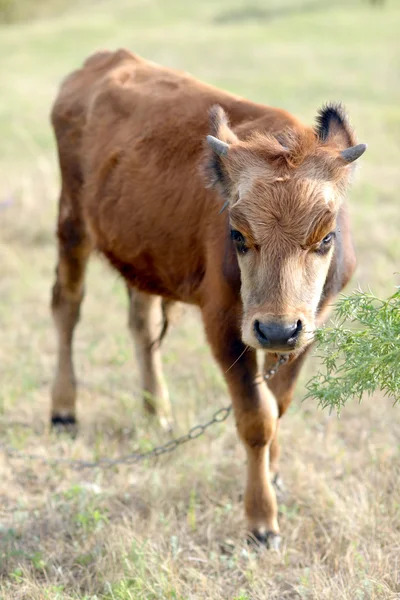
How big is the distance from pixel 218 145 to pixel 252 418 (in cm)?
144

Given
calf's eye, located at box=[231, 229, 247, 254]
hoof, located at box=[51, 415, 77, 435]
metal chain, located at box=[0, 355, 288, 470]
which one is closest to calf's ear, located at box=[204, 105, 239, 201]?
calf's eye, located at box=[231, 229, 247, 254]

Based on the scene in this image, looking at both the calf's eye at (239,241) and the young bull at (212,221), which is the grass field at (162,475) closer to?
the young bull at (212,221)

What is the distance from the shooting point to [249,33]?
108 feet

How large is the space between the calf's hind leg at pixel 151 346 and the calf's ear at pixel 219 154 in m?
1.78

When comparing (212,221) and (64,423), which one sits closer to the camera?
(212,221)

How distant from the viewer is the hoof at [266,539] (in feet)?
13.9

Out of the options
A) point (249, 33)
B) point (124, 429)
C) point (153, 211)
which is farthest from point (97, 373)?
point (249, 33)

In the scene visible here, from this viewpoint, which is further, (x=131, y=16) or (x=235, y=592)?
(x=131, y=16)

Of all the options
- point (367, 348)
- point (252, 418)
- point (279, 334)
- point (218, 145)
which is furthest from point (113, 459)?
point (367, 348)

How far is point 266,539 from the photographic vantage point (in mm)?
4277

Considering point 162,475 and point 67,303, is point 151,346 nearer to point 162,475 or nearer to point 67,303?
point 67,303

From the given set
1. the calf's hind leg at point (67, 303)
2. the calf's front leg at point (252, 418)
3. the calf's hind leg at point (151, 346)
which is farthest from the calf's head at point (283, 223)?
the calf's hind leg at point (67, 303)

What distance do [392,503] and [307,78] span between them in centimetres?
2069

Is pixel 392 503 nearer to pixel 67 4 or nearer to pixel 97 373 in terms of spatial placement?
pixel 97 373
